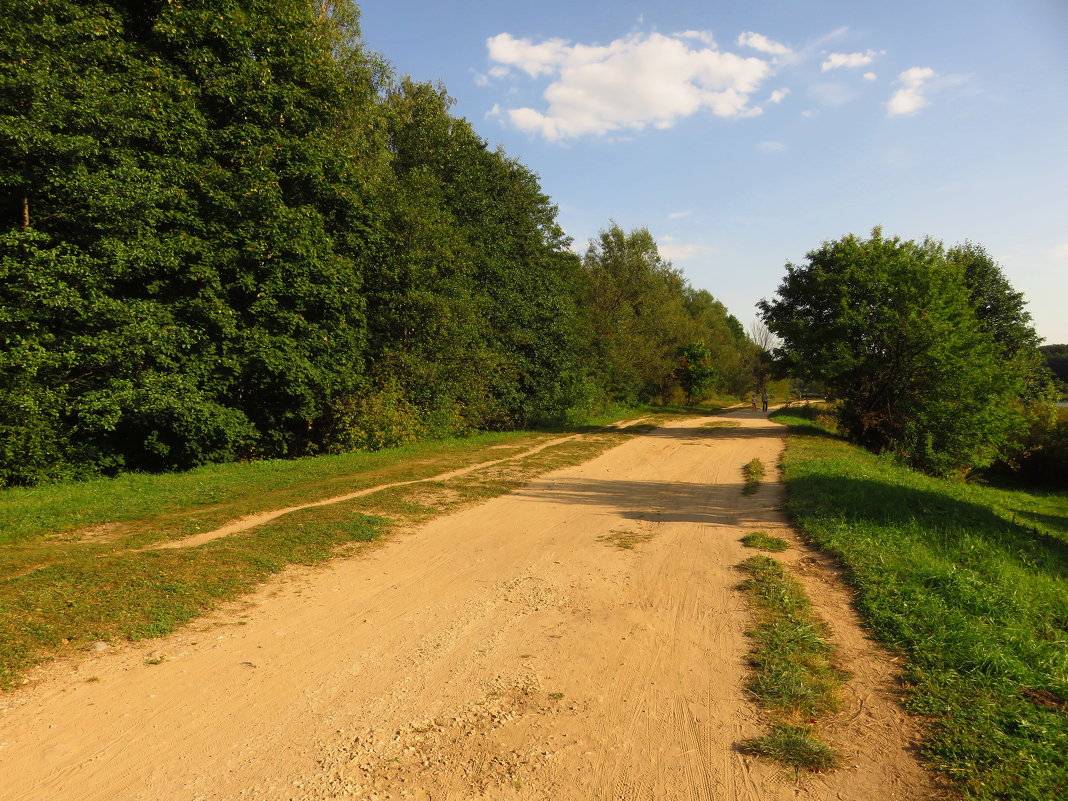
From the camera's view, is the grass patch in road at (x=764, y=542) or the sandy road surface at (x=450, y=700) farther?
the grass patch in road at (x=764, y=542)

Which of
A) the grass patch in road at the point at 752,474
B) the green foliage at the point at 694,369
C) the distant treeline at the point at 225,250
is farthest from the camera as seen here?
the green foliage at the point at 694,369

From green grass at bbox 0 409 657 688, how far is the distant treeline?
2158 mm

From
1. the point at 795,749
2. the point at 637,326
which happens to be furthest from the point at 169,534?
the point at 637,326

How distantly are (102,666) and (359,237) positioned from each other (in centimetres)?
1650

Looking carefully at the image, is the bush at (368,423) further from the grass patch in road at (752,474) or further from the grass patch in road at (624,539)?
the grass patch in road at (624,539)

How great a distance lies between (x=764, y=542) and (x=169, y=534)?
28.7 ft

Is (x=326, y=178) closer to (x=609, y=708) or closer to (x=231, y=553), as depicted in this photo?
(x=231, y=553)

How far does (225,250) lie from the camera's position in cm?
1523

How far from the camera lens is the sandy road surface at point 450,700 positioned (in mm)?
3400

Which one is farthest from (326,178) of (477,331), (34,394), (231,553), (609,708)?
(609,708)

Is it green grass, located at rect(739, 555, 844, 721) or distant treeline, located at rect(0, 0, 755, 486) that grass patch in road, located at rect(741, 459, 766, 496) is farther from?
distant treeline, located at rect(0, 0, 755, 486)

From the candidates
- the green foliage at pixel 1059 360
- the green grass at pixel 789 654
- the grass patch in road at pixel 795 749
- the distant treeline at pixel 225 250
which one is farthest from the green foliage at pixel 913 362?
the green foliage at pixel 1059 360

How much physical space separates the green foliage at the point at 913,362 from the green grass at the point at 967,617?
38.3ft

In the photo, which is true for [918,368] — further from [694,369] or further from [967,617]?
[694,369]
